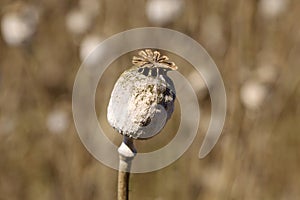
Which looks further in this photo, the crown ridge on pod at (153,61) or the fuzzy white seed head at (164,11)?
the fuzzy white seed head at (164,11)

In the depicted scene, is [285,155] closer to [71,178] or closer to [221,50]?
[221,50]

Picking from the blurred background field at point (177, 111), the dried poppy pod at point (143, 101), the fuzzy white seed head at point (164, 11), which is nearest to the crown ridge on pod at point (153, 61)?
the dried poppy pod at point (143, 101)

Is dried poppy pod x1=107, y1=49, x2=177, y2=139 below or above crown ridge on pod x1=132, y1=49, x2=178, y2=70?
below

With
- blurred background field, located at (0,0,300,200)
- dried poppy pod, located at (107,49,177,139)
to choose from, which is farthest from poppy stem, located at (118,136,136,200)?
blurred background field, located at (0,0,300,200)

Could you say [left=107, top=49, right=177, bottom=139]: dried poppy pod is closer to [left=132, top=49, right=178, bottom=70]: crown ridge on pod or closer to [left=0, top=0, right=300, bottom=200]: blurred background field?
[left=132, top=49, right=178, bottom=70]: crown ridge on pod

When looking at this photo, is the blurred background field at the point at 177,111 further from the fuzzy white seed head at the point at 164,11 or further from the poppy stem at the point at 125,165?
the poppy stem at the point at 125,165

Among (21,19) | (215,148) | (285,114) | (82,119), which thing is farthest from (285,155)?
(21,19)
